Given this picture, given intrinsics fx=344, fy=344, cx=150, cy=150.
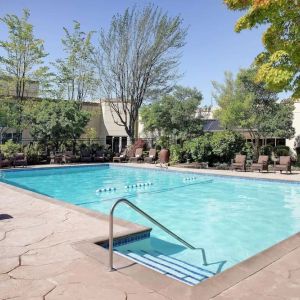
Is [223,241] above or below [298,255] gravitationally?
below

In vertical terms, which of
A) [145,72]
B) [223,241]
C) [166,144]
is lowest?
[223,241]

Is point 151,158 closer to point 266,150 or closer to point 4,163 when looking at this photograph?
point 266,150

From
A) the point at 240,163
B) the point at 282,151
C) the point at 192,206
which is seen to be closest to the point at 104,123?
the point at 282,151

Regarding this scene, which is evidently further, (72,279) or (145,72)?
(145,72)

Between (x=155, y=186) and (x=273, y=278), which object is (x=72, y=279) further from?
(x=155, y=186)

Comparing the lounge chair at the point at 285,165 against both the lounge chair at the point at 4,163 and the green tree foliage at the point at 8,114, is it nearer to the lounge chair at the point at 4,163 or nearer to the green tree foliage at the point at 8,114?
the lounge chair at the point at 4,163

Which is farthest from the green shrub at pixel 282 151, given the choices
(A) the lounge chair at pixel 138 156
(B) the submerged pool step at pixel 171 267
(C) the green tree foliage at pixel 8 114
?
(B) the submerged pool step at pixel 171 267

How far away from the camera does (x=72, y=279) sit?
4062 millimetres

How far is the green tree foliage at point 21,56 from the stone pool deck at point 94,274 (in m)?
20.3

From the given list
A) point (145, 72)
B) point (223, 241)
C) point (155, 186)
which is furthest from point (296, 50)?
point (145, 72)

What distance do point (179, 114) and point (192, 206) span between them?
43.4ft

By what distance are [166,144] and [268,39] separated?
17.2 metres

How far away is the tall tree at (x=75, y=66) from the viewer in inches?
1115

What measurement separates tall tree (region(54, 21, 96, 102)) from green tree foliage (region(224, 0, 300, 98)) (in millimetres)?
22145
